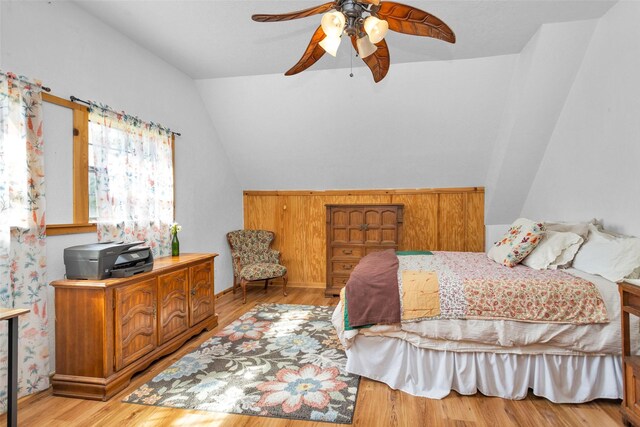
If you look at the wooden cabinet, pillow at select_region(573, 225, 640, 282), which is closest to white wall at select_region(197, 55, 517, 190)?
pillow at select_region(573, 225, 640, 282)

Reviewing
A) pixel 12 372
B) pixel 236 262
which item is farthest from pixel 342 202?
pixel 12 372

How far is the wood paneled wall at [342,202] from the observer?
498 centimetres

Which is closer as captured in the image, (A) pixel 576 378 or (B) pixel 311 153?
(A) pixel 576 378

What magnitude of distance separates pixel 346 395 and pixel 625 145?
273 centimetres

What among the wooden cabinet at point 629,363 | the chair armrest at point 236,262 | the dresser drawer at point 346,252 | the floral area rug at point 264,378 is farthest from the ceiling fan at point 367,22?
the chair armrest at point 236,262

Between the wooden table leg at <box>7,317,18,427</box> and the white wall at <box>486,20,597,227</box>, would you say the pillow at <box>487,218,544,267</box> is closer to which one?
the white wall at <box>486,20,597,227</box>

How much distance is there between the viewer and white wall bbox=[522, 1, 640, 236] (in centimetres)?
254

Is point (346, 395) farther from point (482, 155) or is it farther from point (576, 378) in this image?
point (482, 155)

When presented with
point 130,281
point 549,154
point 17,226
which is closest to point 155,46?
point 17,226

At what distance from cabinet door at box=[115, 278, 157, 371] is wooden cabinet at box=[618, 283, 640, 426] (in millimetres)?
3012

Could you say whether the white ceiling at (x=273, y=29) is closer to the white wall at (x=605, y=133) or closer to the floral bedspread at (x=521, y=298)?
the white wall at (x=605, y=133)

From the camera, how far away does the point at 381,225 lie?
4.62 metres

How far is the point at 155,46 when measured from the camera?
3289mm

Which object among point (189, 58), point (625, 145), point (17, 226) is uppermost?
point (189, 58)
